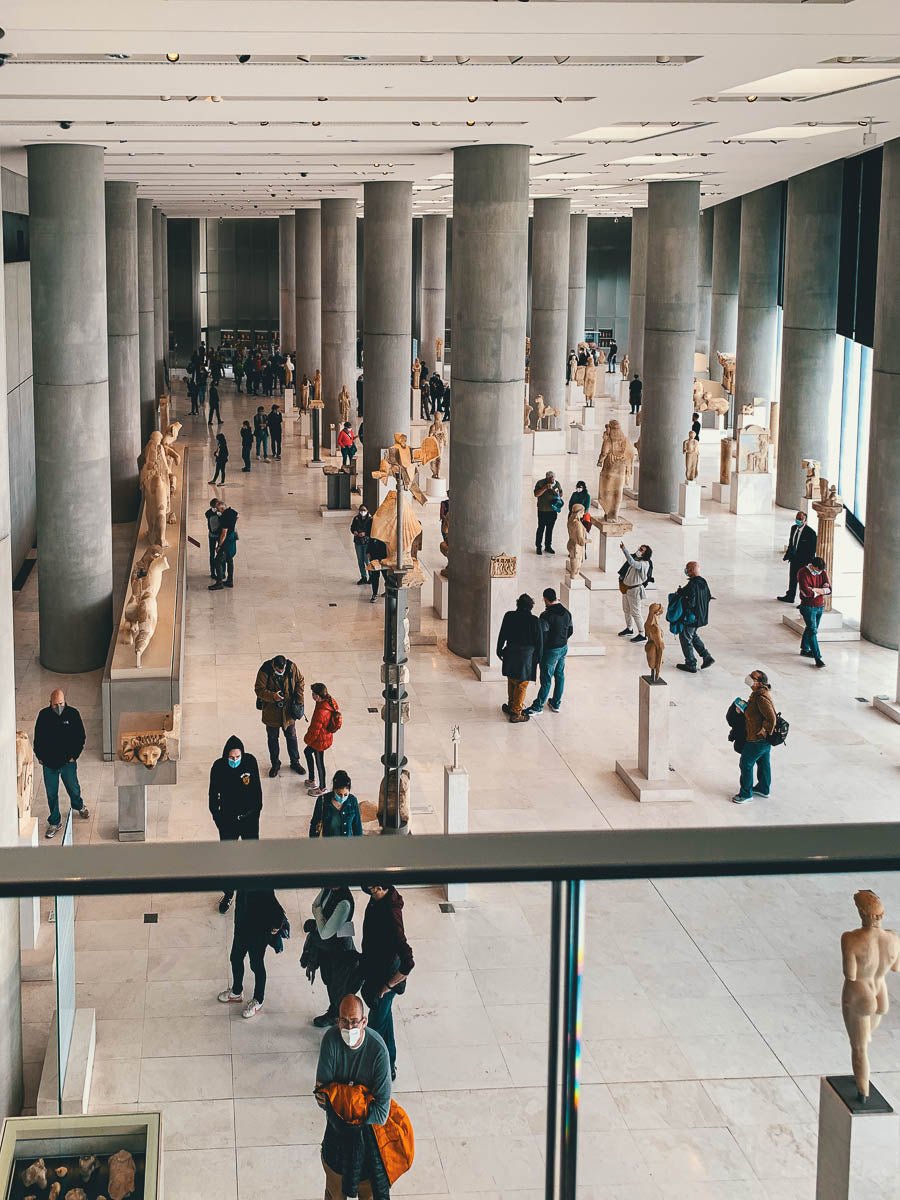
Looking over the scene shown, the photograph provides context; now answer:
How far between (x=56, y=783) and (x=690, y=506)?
18.5 m

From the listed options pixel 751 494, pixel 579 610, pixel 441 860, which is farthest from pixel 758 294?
pixel 441 860

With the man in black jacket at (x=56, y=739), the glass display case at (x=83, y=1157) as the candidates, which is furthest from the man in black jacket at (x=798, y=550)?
the glass display case at (x=83, y=1157)

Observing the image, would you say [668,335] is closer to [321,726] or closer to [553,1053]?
[321,726]

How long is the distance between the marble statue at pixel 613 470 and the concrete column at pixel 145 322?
14447 millimetres

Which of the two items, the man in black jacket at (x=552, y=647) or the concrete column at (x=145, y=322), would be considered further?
the concrete column at (x=145, y=322)

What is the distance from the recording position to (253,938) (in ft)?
7.89

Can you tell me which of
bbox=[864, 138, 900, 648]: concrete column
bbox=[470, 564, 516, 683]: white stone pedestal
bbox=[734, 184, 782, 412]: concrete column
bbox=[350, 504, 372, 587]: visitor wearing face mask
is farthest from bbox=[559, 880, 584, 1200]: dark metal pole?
bbox=[734, 184, 782, 412]: concrete column

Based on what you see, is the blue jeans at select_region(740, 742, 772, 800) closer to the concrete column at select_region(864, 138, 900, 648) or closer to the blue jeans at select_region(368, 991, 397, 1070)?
the concrete column at select_region(864, 138, 900, 648)

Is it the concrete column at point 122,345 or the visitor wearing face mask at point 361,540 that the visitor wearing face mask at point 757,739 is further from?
the concrete column at point 122,345

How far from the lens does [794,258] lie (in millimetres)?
30594

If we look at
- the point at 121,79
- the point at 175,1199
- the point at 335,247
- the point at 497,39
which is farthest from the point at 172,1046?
the point at 335,247

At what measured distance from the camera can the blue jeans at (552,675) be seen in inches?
665

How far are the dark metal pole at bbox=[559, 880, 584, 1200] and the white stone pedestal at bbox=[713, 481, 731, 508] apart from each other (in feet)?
99.4

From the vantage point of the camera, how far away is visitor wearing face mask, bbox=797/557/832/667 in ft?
62.1
